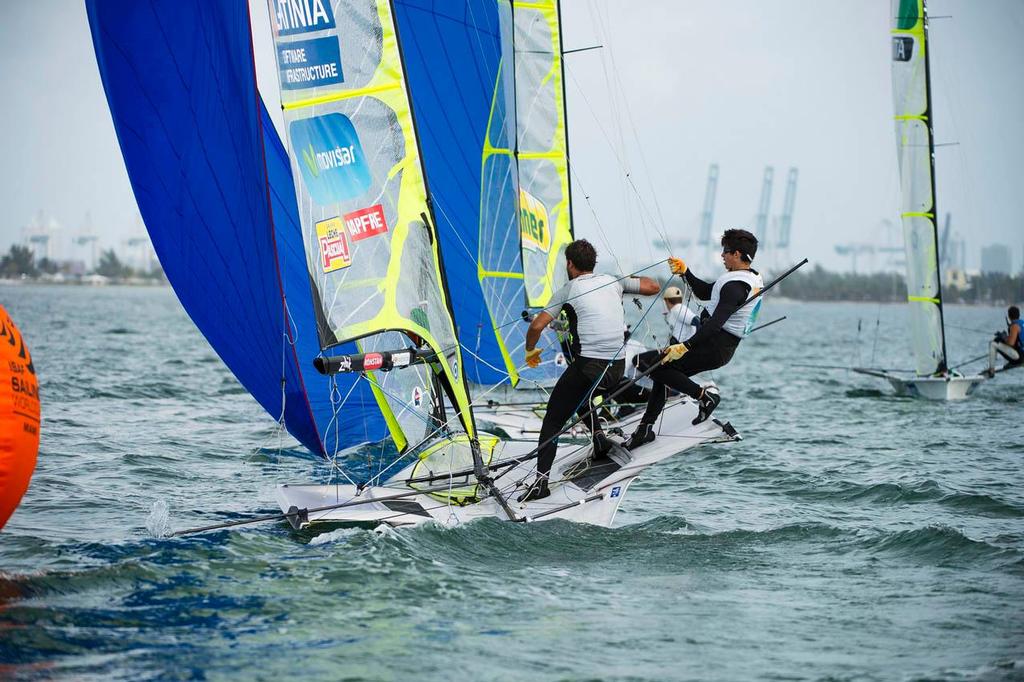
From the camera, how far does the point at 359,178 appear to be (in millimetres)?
6883

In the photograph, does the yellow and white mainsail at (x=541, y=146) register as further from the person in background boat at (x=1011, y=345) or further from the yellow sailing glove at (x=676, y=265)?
the person in background boat at (x=1011, y=345)

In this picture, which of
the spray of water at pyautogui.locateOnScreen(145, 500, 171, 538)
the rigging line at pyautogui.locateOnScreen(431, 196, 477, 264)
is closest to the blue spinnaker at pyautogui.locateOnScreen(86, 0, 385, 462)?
the spray of water at pyautogui.locateOnScreen(145, 500, 171, 538)

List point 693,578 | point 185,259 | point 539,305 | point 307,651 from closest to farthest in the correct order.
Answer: point 307,651, point 693,578, point 185,259, point 539,305

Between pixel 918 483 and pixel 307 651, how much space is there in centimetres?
689

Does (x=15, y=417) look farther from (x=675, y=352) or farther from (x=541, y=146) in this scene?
(x=541, y=146)

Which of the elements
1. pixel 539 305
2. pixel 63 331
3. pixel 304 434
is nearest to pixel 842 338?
pixel 63 331

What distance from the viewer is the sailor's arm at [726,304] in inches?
272

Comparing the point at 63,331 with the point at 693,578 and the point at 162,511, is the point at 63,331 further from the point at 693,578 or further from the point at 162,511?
the point at 693,578

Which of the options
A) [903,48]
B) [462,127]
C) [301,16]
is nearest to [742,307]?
[301,16]

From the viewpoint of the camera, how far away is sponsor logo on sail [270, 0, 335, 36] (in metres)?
6.74

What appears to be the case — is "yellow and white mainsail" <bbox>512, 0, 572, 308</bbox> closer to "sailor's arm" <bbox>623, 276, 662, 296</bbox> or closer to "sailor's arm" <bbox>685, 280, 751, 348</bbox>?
"sailor's arm" <bbox>623, 276, 662, 296</bbox>

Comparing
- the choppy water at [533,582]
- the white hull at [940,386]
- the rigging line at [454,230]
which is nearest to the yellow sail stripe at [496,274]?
the rigging line at [454,230]

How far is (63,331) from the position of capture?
35125mm

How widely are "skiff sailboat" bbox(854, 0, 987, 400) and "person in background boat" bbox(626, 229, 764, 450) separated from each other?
12699 millimetres
